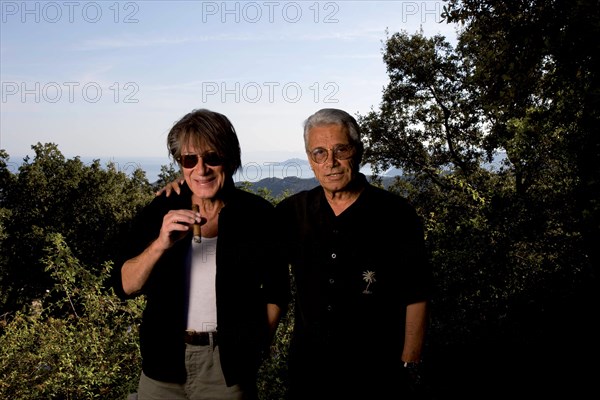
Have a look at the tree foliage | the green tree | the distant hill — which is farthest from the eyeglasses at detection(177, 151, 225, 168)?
the green tree

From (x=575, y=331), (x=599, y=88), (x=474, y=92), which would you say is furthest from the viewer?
(x=474, y=92)

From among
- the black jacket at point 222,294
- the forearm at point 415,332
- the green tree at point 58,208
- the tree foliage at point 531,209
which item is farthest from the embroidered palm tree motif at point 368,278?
the green tree at point 58,208

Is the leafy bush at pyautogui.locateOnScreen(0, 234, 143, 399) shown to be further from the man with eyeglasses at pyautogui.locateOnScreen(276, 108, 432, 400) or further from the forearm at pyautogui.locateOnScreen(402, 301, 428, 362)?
the forearm at pyautogui.locateOnScreen(402, 301, 428, 362)

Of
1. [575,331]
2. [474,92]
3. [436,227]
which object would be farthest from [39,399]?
[474,92]

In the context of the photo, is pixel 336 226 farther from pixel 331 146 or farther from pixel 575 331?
pixel 575 331

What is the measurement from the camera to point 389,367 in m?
2.99

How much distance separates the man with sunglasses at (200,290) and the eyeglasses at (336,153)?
0.56 meters

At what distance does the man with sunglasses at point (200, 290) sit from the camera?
261 cm

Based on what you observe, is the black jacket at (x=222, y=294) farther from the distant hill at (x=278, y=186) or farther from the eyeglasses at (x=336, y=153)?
the distant hill at (x=278, y=186)

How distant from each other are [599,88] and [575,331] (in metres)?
3.72

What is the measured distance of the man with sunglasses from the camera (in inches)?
103

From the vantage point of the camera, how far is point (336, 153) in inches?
118

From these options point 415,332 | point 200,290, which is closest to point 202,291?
point 200,290

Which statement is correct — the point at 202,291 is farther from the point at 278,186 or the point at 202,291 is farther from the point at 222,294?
the point at 278,186
